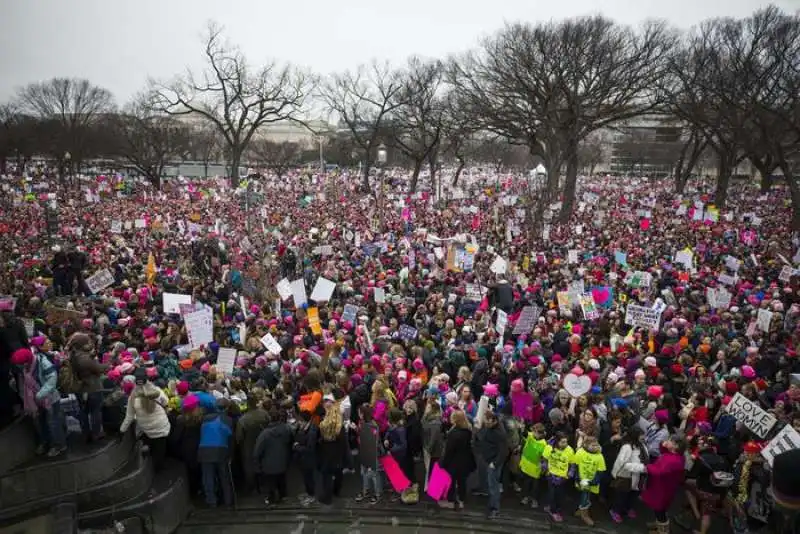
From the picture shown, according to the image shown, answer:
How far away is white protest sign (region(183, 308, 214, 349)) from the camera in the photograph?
9422mm

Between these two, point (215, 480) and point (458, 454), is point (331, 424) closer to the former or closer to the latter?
point (458, 454)

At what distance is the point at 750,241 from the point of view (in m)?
20.9

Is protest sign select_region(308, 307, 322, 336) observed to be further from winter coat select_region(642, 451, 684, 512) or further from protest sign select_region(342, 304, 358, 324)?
winter coat select_region(642, 451, 684, 512)

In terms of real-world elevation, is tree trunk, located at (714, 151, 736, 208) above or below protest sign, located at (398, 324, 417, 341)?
above

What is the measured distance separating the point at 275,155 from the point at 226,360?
70274 millimetres

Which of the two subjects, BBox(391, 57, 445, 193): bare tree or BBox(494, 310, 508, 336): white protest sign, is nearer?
BBox(494, 310, 508, 336): white protest sign

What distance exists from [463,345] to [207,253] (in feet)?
37.8

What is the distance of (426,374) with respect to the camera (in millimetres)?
8773

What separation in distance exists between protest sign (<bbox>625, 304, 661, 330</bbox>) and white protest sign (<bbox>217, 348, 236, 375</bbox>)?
24.6 feet

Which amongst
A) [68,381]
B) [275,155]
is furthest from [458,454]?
[275,155]

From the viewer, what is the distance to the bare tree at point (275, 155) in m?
71.7

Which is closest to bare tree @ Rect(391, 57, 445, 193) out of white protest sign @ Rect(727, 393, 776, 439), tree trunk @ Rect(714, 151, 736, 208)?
tree trunk @ Rect(714, 151, 736, 208)

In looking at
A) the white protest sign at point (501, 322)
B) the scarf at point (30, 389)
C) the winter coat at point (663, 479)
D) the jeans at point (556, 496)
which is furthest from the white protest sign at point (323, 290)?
the winter coat at point (663, 479)

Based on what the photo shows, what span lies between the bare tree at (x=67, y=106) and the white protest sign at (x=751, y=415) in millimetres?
51494
